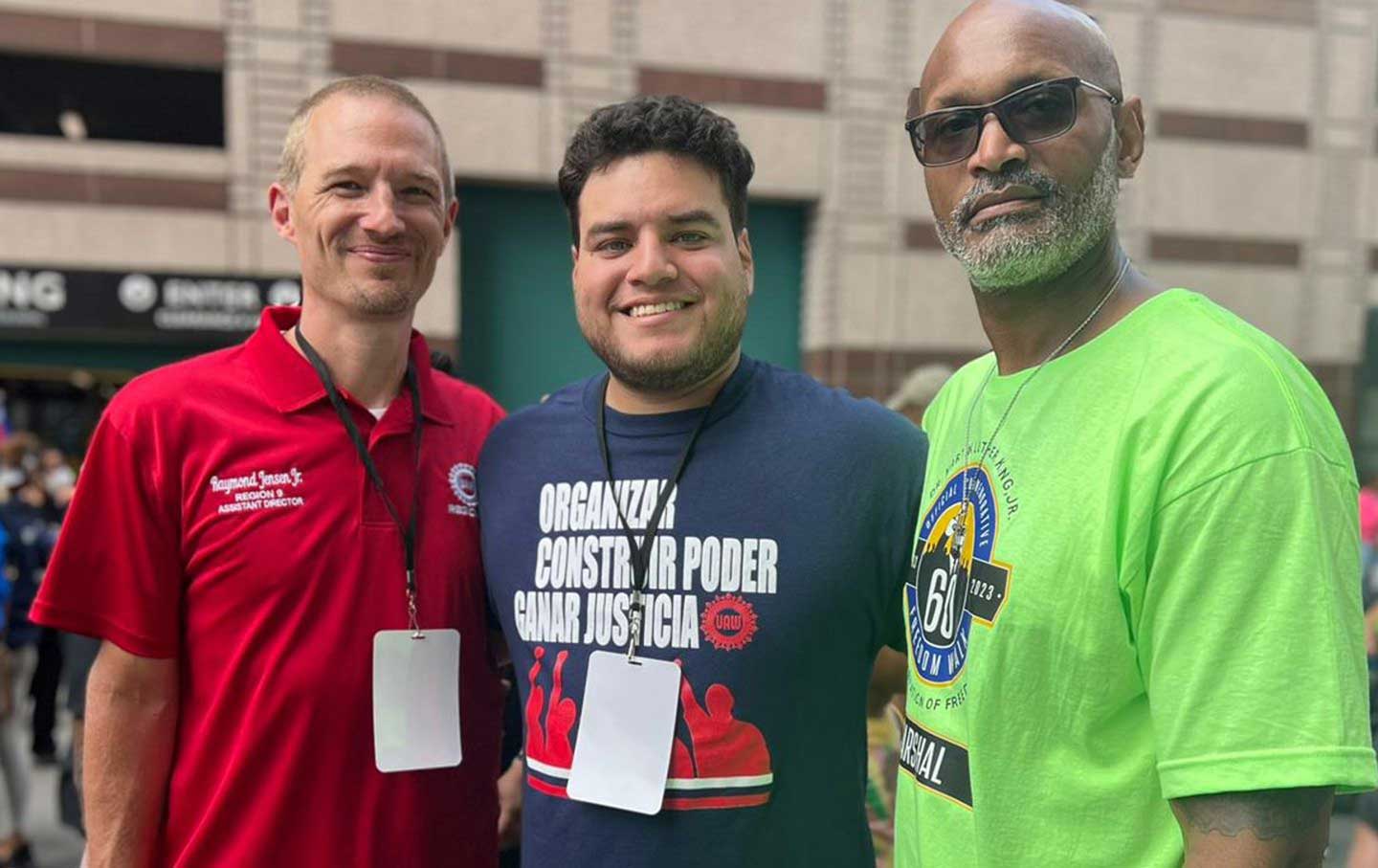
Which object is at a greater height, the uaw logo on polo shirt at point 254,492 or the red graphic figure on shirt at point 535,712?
the uaw logo on polo shirt at point 254,492

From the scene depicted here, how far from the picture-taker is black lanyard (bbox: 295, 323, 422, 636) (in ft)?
6.19

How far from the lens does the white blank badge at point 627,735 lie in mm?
1654

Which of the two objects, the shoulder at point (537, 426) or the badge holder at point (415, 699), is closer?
the badge holder at point (415, 699)

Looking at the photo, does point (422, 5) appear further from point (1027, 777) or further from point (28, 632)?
point (1027, 777)

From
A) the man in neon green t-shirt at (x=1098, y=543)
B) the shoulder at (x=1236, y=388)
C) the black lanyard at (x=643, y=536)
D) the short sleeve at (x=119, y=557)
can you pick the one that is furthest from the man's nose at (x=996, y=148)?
the short sleeve at (x=119, y=557)

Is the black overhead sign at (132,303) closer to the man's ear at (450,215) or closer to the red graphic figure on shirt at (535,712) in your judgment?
the man's ear at (450,215)

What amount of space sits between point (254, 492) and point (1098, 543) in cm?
148

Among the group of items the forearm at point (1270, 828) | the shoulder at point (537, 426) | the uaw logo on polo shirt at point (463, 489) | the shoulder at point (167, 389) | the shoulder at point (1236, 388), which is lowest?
the forearm at point (1270, 828)

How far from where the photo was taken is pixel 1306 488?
1.01m

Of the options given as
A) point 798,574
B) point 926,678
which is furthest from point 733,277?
point 926,678

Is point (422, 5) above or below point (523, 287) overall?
above

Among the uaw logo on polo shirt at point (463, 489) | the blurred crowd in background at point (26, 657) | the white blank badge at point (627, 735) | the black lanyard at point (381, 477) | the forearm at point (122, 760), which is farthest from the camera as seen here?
the blurred crowd in background at point (26, 657)

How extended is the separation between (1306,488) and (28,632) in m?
6.75

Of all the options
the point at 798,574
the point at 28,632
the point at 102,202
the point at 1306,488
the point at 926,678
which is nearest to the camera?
the point at 1306,488
